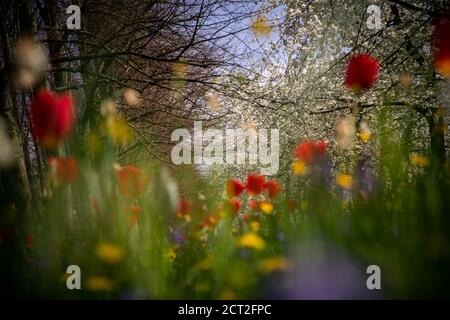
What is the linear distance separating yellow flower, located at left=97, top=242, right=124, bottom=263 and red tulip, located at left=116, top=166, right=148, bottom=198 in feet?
0.83

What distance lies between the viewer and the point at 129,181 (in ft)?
4.91

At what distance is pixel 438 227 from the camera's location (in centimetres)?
130

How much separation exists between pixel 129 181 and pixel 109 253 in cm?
32

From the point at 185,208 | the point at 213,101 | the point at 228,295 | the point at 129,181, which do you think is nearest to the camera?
the point at 228,295

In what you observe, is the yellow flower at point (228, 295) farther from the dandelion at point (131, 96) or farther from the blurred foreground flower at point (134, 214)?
the dandelion at point (131, 96)

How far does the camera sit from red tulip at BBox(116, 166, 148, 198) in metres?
1.49

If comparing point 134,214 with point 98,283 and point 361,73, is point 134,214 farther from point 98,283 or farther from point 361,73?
point 361,73

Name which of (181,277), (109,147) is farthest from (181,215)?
(109,147)

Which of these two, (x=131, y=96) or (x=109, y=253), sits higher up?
(x=131, y=96)

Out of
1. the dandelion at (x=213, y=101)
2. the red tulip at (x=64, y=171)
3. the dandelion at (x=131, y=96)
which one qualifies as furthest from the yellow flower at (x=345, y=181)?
the dandelion at (x=213, y=101)

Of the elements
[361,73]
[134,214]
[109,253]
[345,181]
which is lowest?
[109,253]

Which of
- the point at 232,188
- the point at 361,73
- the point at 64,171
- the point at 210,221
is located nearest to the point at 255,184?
the point at 232,188

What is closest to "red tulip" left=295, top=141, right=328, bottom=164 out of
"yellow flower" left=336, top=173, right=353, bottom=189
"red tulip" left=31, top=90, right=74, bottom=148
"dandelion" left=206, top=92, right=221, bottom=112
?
"yellow flower" left=336, top=173, right=353, bottom=189

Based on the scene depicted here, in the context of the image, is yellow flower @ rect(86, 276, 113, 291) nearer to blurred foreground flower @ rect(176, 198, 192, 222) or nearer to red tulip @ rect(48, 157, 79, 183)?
red tulip @ rect(48, 157, 79, 183)
